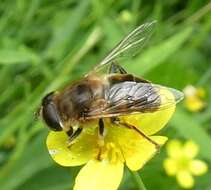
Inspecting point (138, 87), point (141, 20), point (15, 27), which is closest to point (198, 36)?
point (141, 20)

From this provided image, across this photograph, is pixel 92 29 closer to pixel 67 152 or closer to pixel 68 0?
pixel 68 0

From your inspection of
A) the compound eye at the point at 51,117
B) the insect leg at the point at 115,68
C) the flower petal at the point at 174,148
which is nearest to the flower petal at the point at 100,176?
the compound eye at the point at 51,117

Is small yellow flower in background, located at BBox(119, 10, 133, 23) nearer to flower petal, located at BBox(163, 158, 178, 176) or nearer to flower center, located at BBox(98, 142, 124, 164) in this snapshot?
flower petal, located at BBox(163, 158, 178, 176)

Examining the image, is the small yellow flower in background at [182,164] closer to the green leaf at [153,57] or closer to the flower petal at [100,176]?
the green leaf at [153,57]

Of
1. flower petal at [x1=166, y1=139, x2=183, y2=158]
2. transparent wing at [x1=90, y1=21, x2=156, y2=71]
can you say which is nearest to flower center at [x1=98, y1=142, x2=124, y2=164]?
transparent wing at [x1=90, y1=21, x2=156, y2=71]

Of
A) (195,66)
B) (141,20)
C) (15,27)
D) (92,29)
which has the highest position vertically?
(15,27)

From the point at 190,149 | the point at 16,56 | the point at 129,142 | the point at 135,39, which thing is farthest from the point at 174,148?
the point at 129,142
